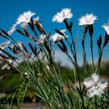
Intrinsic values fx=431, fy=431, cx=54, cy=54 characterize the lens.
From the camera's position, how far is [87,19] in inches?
108

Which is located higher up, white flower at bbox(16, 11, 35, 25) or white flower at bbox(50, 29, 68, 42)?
white flower at bbox(16, 11, 35, 25)

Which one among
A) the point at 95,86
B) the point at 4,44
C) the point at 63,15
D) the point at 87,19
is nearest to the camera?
the point at 95,86

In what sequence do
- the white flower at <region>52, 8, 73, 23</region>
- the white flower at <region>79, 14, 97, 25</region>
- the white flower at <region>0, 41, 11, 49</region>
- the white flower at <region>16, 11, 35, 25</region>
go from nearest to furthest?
the white flower at <region>79, 14, 97, 25</region>, the white flower at <region>52, 8, 73, 23</region>, the white flower at <region>16, 11, 35, 25</region>, the white flower at <region>0, 41, 11, 49</region>

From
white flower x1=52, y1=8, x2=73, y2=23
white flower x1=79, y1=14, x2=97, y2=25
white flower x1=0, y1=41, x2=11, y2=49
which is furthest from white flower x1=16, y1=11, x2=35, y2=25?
white flower x1=79, y1=14, x2=97, y2=25

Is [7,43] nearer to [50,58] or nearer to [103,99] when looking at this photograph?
[50,58]

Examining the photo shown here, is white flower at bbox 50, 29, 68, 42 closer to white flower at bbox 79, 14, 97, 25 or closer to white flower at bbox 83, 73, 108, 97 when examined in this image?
white flower at bbox 79, 14, 97, 25

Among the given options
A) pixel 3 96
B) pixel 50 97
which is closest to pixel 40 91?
pixel 50 97

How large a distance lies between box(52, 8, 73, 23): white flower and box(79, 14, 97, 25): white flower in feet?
0.34

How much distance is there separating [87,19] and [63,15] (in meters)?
0.19

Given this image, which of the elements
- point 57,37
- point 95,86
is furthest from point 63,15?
point 95,86

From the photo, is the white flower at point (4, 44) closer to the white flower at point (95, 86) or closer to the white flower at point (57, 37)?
the white flower at point (57, 37)

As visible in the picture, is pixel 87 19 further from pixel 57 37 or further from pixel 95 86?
pixel 95 86

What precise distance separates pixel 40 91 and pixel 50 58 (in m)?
0.24

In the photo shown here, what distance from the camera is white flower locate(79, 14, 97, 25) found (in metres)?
2.71
